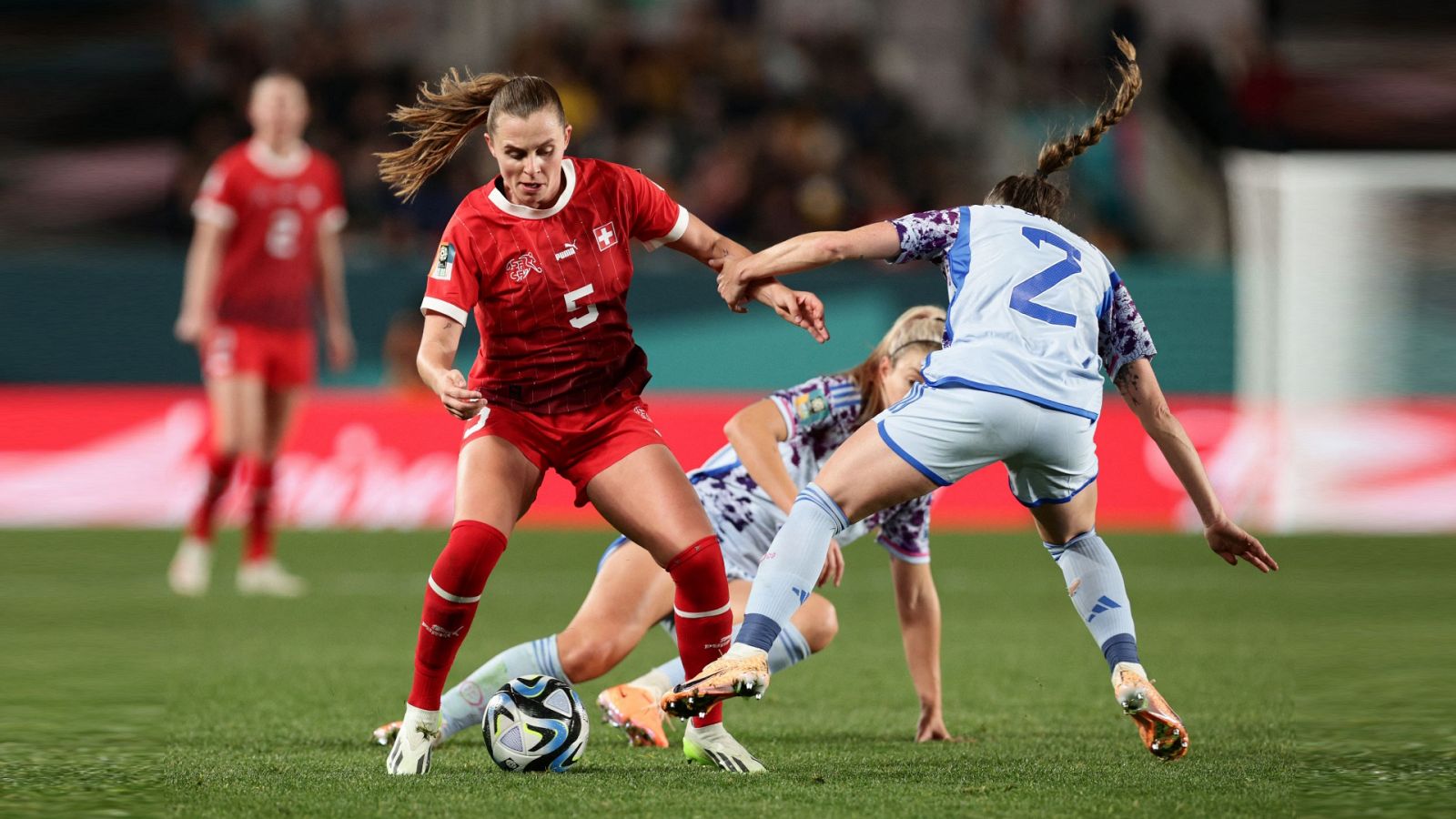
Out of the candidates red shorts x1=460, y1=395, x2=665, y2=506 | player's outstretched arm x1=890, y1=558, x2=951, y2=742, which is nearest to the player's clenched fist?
red shorts x1=460, y1=395, x2=665, y2=506

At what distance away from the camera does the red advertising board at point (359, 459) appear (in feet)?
40.3

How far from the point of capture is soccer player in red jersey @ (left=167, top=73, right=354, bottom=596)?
30.6 feet

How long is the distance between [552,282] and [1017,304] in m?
1.21

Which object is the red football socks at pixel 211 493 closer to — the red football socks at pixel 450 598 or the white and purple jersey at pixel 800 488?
the white and purple jersey at pixel 800 488

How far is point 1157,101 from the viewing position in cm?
1630

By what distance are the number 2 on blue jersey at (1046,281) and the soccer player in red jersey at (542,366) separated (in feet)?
1.65

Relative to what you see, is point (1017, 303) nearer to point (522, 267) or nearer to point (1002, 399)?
point (1002, 399)

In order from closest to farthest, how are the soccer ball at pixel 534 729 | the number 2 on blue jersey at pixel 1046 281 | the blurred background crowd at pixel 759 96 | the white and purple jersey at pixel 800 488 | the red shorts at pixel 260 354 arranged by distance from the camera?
the number 2 on blue jersey at pixel 1046 281, the soccer ball at pixel 534 729, the white and purple jersey at pixel 800 488, the red shorts at pixel 260 354, the blurred background crowd at pixel 759 96

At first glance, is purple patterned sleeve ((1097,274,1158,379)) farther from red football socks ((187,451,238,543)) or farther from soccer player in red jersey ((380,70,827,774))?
red football socks ((187,451,238,543))

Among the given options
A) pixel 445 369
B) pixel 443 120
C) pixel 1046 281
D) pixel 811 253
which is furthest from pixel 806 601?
pixel 443 120

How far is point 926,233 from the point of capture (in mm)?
4445

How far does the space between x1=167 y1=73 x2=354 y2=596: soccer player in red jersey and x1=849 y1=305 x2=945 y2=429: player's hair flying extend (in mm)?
5016

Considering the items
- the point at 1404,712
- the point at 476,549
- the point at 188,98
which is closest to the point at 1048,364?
the point at 476,549

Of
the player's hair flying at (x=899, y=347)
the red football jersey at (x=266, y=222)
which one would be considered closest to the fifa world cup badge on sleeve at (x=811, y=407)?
the player's hair flying at (x=899, y=347)
